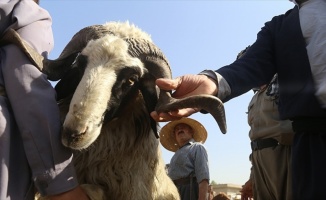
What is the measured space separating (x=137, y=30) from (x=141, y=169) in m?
1.10

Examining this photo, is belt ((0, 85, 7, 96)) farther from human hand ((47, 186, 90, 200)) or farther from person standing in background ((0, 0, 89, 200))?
human hand ((47, 186, 90, 200))

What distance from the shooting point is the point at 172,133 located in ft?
20.6

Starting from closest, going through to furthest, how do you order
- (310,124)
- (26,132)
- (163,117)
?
1. (26,132)
2. (310,124)
3. (163,117)

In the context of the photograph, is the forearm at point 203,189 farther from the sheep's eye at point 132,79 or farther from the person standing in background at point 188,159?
the sheep's eye at point 132,79

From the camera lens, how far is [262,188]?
3498 millimetres

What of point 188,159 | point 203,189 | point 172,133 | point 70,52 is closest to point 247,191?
point 203,189

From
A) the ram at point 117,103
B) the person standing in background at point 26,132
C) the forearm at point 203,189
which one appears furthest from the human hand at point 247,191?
the person standing in background at point 26,132

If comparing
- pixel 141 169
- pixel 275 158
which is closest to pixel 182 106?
pixel 141 169

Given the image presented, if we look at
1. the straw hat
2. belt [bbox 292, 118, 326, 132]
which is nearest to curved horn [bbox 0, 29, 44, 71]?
belt [bbox 292, 118, 326, 132]

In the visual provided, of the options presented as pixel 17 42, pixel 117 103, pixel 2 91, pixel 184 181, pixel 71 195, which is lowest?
pixel 184 181

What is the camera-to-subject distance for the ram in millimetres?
2369

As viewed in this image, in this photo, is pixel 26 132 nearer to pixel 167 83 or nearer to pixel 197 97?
pixel 167 83

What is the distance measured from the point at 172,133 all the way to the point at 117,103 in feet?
12.1

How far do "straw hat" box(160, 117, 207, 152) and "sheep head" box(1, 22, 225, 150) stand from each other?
300 centimetres
